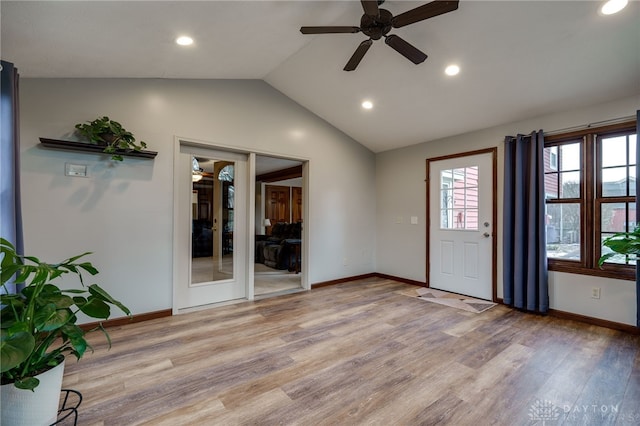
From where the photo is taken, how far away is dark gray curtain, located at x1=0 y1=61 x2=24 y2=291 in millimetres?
1850

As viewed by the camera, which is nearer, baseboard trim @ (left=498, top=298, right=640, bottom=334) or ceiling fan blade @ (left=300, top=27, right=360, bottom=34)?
ceiling fan blade @ (left=300, top=27, right=360, bottom=34)

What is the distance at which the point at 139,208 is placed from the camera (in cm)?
321

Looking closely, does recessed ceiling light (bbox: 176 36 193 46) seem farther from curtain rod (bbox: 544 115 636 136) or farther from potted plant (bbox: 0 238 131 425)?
curtain rod (bbox: 544 115 636 136)

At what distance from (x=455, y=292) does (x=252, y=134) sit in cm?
375

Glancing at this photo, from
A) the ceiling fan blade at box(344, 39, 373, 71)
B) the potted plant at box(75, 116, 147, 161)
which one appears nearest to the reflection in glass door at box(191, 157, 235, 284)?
the potted plant at box(75, 116, 147, 161)

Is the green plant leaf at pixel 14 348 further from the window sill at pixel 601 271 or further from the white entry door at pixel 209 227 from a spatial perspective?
the window sill at pixel 601 271

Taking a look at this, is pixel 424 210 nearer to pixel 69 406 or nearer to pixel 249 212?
pixel 249 212

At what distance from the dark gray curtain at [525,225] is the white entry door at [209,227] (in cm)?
347

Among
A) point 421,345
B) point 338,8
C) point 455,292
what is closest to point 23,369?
point 421,345

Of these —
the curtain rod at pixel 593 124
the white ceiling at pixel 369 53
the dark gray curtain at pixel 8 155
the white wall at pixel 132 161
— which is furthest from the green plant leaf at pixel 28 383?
the curtain rod at pixel 593 124

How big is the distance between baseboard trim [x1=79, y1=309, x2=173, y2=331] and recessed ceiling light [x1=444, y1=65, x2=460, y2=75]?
411cm

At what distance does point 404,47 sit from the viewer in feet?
7.78

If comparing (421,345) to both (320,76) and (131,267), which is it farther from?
→ (320,76)

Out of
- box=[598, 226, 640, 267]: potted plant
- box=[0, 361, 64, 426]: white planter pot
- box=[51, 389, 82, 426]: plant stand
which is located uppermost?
box=[598, 226, 640, 267]: potted plant
